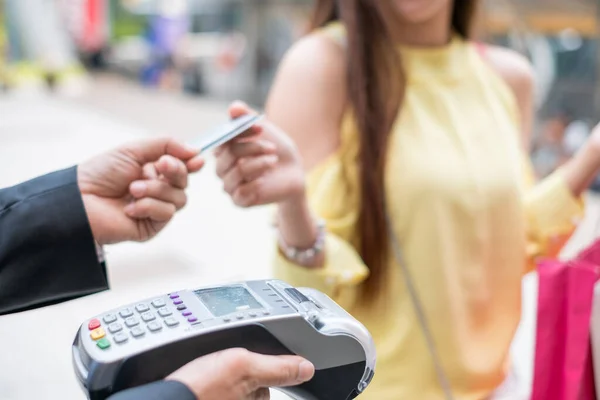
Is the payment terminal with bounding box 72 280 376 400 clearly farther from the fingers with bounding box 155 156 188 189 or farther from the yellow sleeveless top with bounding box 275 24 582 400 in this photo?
the yellow sleeveless top with bounding box 275 24 582 400

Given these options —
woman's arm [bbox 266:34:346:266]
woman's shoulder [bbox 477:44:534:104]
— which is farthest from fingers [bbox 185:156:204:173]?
woman's shoulder [bbox 477:44:534:104]

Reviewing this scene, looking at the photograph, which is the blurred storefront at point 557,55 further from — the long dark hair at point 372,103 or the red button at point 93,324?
the red button at point 93,324

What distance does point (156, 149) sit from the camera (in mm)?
667

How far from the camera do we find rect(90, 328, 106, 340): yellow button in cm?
42

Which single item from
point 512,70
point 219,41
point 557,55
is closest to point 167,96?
point 219,41

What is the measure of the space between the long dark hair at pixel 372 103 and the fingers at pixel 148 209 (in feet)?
0.93

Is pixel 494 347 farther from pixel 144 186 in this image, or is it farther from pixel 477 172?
pixel 144 186

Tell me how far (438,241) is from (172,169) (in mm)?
372

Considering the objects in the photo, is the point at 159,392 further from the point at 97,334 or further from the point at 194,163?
the point at 194,163

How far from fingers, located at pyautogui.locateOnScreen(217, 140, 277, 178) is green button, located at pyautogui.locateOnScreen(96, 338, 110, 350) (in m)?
0.32

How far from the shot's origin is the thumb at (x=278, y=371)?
42 centimetres

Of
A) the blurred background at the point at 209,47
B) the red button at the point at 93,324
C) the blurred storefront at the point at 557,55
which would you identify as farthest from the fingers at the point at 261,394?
the blurred storefront at the point at 557,55

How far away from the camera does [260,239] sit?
132 cm

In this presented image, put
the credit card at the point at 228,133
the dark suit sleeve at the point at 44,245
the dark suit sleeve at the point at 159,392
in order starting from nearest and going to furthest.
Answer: the dark suit sleeve at the point at 159,392 < the dark suit sleeve at the point at 44,245 < the credit card at the point at 228,133
